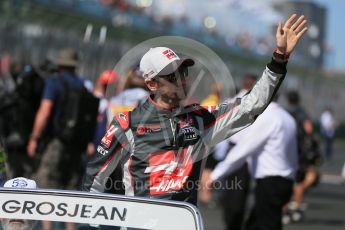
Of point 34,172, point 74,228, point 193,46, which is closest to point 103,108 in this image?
point 34,172

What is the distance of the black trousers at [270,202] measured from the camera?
31.7ft

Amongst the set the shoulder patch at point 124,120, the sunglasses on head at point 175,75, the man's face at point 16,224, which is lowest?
the man's face at point 16,224

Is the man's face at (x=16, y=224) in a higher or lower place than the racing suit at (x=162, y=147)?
lower

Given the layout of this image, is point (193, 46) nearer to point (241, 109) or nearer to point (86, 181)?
point (241, 109)

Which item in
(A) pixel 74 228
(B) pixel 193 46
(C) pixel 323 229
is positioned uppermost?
(B) pixel 193 46

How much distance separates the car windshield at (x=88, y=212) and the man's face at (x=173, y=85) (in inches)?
53.4

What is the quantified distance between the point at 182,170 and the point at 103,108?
6841mm

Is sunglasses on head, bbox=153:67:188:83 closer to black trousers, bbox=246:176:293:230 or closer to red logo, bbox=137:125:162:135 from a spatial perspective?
red logo, bbox=137:125:162:135

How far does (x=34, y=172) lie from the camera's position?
38.5 feet

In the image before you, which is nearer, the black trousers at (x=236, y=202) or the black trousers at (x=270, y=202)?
the black trousers at (x=270, y=202)

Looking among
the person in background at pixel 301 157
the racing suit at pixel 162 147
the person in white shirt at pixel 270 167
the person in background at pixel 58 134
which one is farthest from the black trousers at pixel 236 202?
the racing suit at pixel 162 147

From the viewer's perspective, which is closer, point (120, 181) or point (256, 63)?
point (120, 181)

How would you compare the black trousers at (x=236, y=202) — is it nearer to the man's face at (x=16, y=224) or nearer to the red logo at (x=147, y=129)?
the red logo at (x=147, y=129)

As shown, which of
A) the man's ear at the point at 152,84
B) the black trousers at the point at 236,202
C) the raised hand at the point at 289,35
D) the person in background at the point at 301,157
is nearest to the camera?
the raised hand at the point at 289,35
